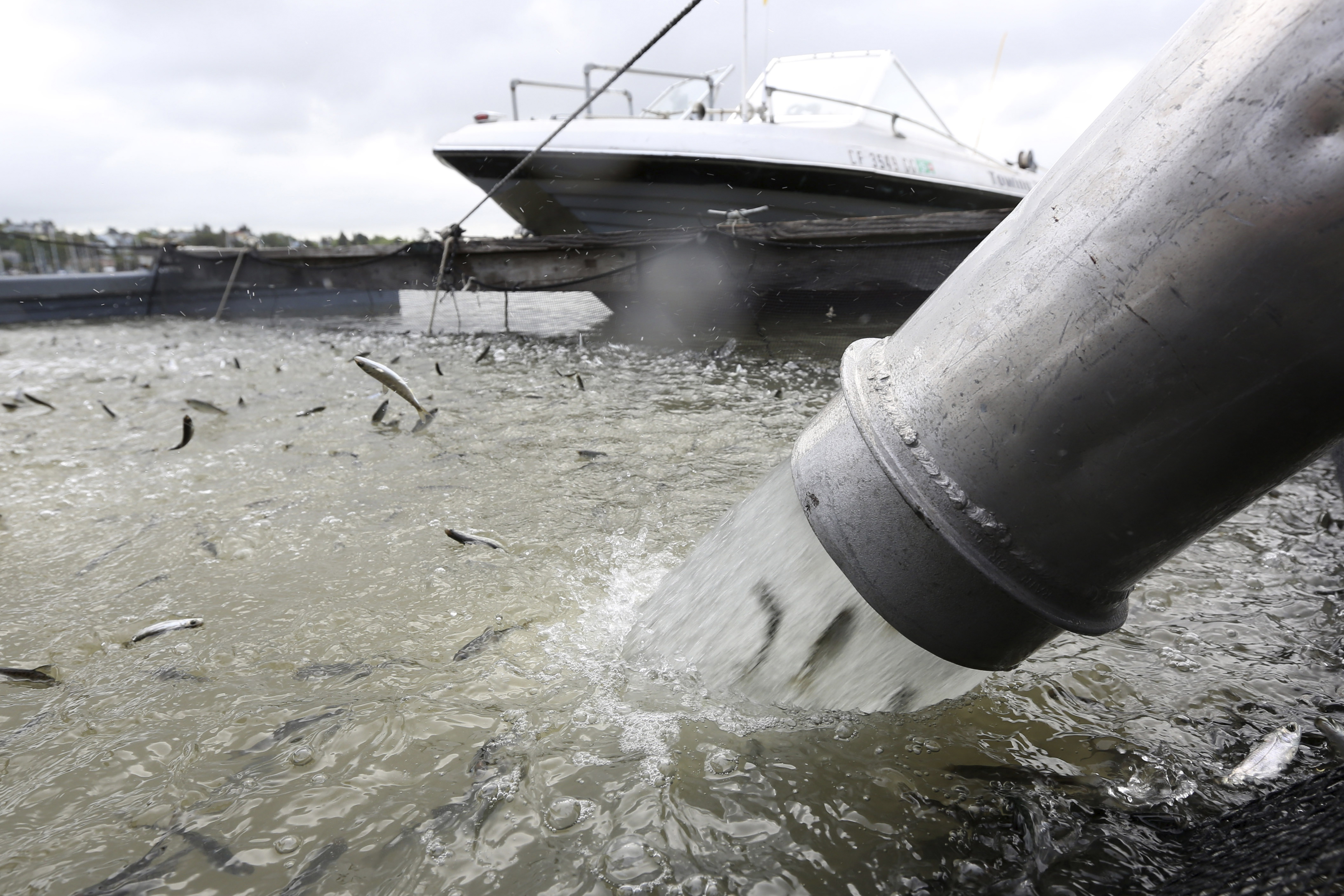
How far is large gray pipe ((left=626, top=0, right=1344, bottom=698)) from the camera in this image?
0.81 meters

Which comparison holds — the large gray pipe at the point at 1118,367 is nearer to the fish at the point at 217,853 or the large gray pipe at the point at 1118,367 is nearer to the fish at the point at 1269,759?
the fish at the point at 1269,759

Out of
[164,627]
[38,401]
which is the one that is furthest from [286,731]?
[38,401]

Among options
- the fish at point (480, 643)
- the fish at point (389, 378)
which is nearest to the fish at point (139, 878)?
the fish at point (480, 643)

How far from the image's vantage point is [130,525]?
2.68 metres

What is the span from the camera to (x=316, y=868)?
118 centimetres

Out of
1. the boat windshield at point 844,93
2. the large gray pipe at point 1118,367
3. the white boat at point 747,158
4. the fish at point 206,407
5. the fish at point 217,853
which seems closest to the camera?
the large gray pipe at point 1118,367

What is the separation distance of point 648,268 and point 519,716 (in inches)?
232

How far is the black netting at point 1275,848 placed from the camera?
912 mm

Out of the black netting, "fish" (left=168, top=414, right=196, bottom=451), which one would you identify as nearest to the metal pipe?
the black netting

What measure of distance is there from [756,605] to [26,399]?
558cm

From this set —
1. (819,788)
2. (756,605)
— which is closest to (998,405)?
(756,605)

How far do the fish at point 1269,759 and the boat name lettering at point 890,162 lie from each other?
6944 mm

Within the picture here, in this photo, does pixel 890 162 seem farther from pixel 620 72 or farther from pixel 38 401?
pixel 38 401

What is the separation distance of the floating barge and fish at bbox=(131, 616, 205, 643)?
496cm
